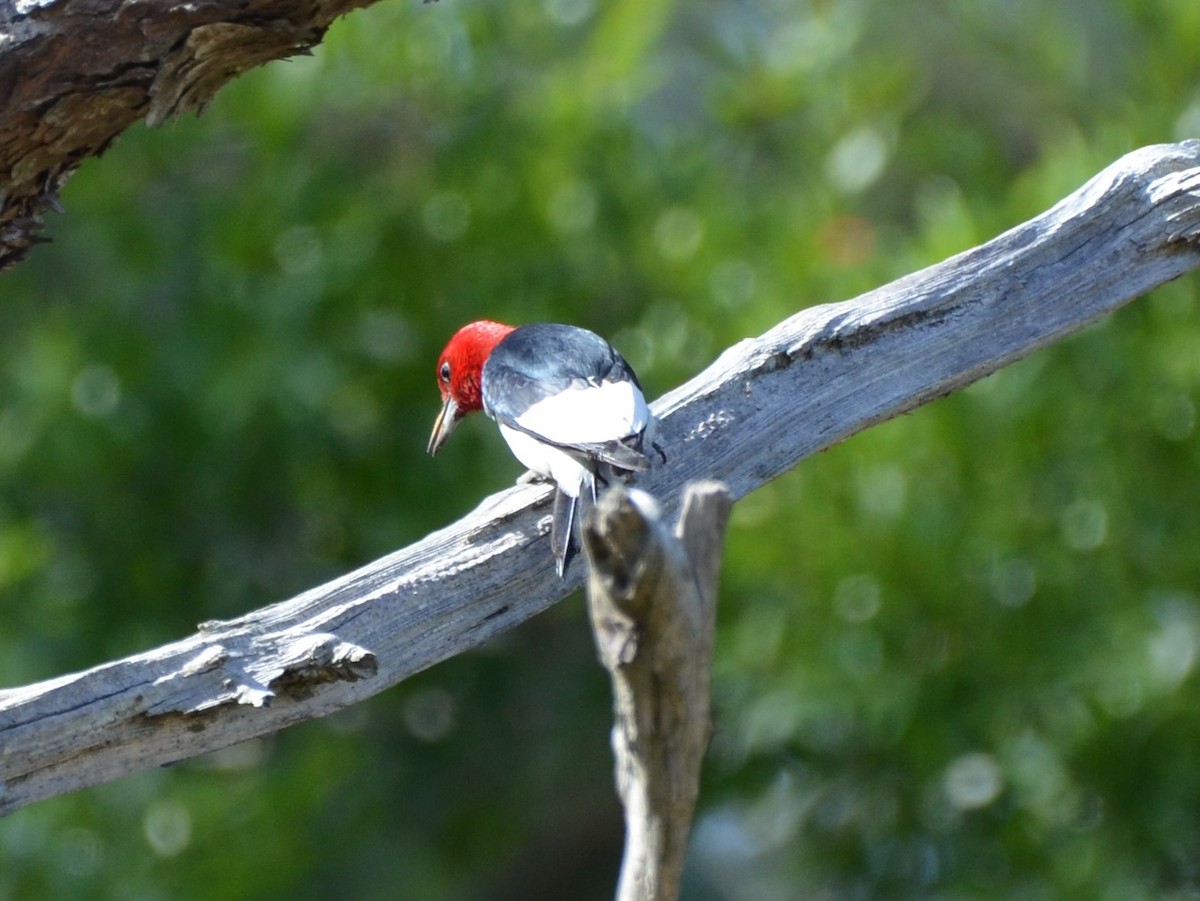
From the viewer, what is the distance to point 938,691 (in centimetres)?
557

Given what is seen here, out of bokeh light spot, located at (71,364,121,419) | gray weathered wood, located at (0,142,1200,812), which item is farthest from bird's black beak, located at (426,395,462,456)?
bokeh light spot, located at (71,364,121,419)

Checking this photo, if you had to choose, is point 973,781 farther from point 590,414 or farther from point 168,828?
point 590,414

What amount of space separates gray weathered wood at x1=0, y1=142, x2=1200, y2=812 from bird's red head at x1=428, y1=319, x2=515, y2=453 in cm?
A: 91

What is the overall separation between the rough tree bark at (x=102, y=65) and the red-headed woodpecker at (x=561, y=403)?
77 centimetres

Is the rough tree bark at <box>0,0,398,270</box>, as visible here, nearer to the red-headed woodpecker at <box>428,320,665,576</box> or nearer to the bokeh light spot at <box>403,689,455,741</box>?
the red-headed woodpecker at <box>428,320,665,576</box>

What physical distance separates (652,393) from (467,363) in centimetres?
203

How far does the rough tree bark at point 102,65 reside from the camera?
224 centimetres

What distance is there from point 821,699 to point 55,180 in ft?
12.3

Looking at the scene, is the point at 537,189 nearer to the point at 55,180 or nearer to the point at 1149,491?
the point at 1149,491

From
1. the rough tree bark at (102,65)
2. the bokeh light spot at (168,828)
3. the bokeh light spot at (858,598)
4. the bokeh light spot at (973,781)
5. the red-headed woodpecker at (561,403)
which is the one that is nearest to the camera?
the rough tree bark at (102,65)

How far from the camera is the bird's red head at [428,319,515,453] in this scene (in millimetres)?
3551

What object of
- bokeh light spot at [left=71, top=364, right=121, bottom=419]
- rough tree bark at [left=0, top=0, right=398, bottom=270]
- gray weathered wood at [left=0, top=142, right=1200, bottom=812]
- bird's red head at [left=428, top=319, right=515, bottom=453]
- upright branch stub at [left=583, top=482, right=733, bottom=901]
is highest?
bokeh light spot at [left=71, top=364, right=121, bottom=419]

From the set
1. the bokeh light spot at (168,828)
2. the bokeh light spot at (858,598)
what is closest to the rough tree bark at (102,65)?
the bokeh light spot at (168,828)

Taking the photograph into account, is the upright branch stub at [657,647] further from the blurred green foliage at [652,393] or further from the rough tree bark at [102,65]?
the blurred green foliage at [652,393]
